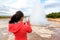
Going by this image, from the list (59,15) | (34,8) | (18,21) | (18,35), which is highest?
(18,21)

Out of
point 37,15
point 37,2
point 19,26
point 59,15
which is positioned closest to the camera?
point 19,26

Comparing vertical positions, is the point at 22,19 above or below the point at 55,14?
above

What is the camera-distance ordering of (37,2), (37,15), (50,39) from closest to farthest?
(50,39), (37,15), (37,2)

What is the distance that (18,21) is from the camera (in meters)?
4.12

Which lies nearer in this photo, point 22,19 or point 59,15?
point 22,19

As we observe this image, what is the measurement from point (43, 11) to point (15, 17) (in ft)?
99.7

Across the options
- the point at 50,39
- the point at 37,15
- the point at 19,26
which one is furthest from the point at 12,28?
the point at 37,15

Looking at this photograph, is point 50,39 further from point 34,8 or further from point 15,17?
point 34,8

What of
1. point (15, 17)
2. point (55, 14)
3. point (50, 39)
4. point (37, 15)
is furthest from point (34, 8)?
point (15, 17)

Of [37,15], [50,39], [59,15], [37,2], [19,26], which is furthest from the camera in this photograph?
[59,15]

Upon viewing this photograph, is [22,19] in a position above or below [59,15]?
above

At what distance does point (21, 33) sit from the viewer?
411cm

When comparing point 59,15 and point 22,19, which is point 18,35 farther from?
point 59,15

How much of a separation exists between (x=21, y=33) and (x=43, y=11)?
1198 inches
